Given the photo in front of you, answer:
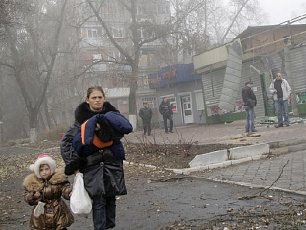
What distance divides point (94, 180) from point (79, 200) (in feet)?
0.85

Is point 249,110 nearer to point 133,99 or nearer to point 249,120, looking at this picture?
point 249,120

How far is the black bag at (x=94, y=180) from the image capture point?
4461mm

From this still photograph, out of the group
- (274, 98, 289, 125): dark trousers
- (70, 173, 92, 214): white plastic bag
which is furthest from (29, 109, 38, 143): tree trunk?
(70, 173, 92, 214): white plastic bag

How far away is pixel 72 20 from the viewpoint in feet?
116

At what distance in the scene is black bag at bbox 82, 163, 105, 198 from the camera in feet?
14.6

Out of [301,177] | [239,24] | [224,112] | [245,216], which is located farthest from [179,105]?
[245,216]

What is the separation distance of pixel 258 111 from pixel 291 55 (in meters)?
3.81

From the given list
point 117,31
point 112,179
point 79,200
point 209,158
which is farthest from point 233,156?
point 117,31

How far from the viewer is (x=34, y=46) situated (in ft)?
114

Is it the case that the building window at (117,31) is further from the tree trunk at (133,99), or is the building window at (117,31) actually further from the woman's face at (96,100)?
the woman's face at (96,100)

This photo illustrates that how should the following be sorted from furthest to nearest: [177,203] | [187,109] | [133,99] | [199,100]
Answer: [187,109] → [133,99] → [199,100] → [177,203]

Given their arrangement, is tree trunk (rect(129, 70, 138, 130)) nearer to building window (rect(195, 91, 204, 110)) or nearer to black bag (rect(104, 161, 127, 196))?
building window (rect(195, 91, 204, 110))

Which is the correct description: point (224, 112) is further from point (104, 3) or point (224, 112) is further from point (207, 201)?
point (207, 201)

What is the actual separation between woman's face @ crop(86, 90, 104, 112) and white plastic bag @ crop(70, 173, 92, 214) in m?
0.79
